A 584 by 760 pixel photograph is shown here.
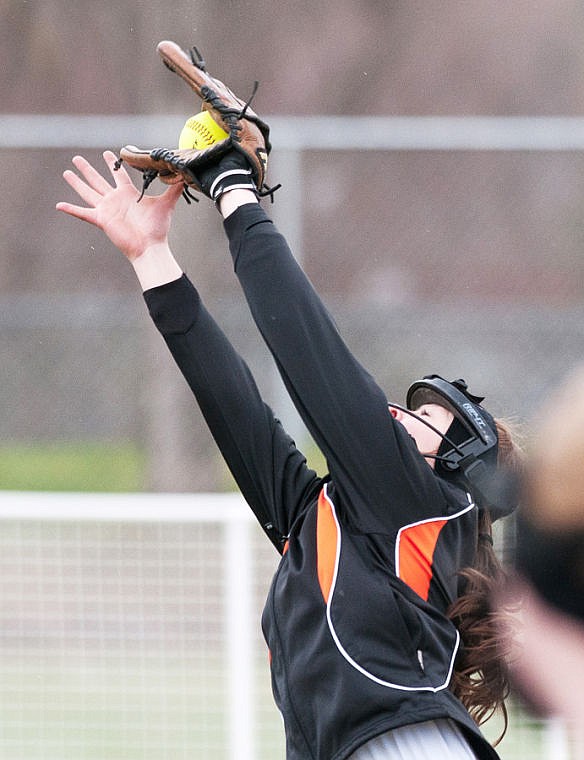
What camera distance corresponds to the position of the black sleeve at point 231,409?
2.61 meters

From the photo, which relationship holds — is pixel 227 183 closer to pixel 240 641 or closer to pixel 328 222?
pixel 240 641

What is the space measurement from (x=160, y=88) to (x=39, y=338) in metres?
2.04

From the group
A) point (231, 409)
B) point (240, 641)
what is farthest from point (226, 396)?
point (240, 641)

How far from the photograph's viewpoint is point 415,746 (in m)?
2.26

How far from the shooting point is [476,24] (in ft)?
44.0

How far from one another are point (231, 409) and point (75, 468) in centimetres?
630

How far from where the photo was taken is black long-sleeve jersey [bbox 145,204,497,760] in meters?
2.26

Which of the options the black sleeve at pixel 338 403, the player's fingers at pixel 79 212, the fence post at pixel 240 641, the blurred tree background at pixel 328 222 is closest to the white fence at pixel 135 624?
the fence post at pixel 240 641

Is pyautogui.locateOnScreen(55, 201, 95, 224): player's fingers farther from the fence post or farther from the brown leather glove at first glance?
the fence post

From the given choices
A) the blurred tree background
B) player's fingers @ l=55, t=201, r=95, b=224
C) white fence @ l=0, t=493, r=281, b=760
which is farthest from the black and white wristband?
the blurred tree background

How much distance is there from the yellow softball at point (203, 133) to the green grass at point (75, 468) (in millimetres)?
6003

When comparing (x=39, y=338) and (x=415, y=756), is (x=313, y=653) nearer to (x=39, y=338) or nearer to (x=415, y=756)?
(x=415, y=756)

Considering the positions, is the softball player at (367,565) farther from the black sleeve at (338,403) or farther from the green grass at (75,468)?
the green grass at (75,468)

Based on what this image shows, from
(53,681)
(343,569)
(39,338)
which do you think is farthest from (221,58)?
(343,569)
